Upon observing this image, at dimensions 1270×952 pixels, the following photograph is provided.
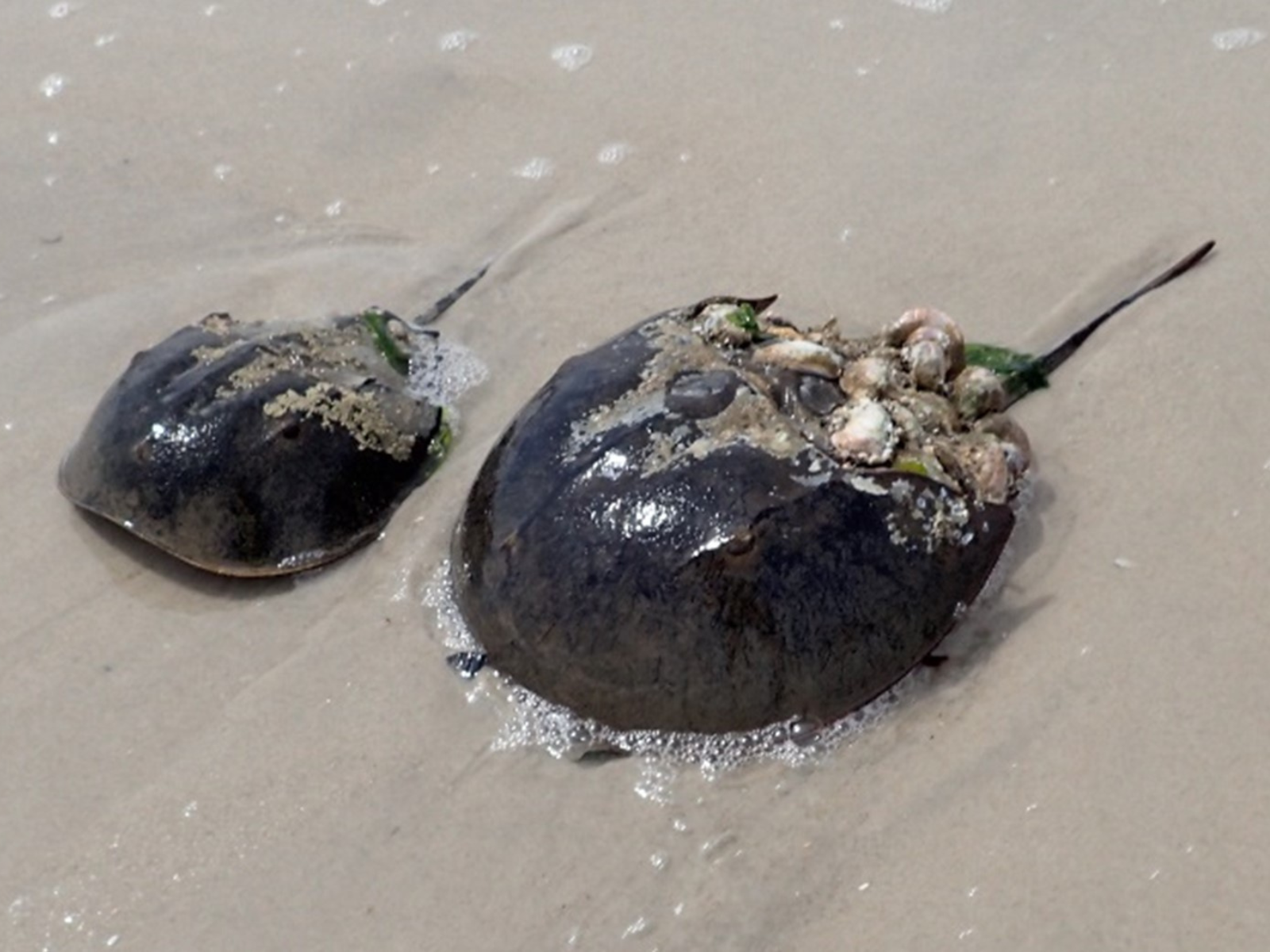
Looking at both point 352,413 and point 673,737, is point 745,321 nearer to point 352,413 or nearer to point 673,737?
point 673,737

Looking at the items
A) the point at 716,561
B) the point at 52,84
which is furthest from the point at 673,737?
the point at 52,84

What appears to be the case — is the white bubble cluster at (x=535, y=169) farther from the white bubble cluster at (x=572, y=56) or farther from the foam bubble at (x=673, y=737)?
the foam bubble at (x=673, y=737)

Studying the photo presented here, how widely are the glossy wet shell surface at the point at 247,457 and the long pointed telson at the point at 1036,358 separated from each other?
143 centimetres

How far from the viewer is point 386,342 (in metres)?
3.84

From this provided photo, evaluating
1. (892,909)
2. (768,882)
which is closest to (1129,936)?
(892,909)

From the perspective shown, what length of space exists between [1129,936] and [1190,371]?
4.95 ft

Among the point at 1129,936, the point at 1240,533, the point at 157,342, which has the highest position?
the point at 1240,533

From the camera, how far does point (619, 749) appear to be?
279 centimetres

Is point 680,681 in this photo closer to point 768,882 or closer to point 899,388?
point 768,882

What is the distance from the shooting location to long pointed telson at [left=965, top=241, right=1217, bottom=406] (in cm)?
341

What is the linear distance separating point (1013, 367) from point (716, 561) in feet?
3.93

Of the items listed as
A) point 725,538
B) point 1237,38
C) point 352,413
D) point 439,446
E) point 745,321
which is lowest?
point 439,446

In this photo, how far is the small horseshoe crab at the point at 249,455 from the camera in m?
3.35

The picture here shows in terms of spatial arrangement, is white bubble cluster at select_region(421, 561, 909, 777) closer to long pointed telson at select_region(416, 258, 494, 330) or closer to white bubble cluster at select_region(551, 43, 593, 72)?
long pointed telson at select_region(416, 258, 494, 330)
